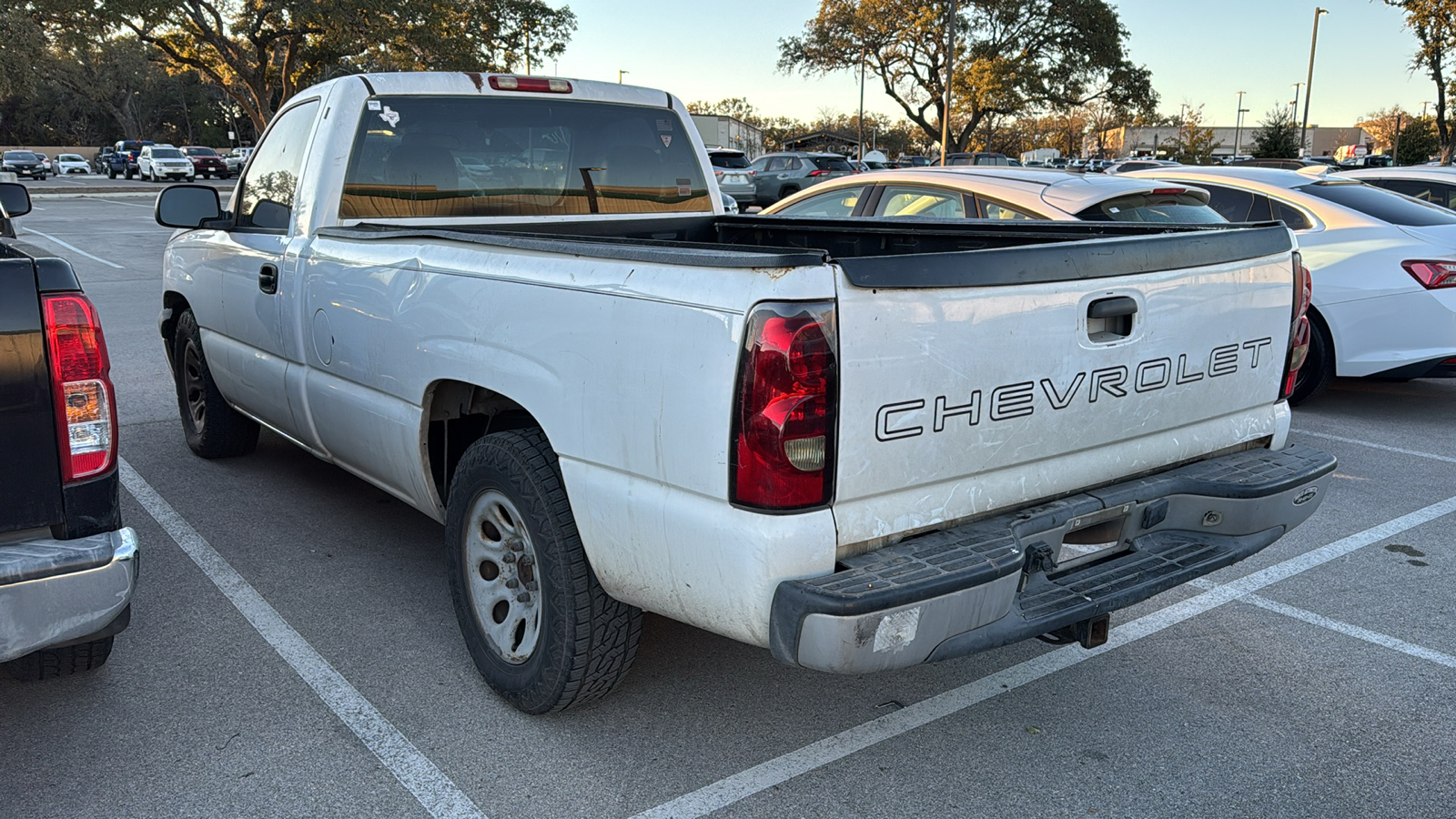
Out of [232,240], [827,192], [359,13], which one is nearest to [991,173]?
[827,192]

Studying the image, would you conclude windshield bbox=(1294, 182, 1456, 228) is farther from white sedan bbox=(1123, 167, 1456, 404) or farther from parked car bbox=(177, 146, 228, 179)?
parked car bbox=(177, 146, 228, 179)

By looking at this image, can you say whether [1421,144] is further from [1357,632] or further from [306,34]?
[1357,632]

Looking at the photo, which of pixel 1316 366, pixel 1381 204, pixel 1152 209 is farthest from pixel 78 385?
pixel 1381 204

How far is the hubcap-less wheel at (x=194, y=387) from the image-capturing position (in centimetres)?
565

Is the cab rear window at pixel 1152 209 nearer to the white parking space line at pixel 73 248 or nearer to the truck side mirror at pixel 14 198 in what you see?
the truck side mirror at pixel 14 198

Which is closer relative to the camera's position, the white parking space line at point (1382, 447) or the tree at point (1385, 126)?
the white parking space line at point (1382, 447)

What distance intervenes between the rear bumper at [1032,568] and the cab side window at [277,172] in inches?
124

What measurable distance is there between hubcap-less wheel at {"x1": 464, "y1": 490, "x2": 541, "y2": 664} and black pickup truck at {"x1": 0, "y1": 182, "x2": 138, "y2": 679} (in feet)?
3.13

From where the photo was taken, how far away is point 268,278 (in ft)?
14.6

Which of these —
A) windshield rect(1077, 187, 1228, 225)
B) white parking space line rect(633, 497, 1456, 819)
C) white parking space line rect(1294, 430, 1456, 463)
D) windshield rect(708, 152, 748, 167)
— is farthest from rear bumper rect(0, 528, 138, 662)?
windshield rect(708, 152, 748, 167)

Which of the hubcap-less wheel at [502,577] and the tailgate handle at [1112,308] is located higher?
the tailgate handle at [1112,308]

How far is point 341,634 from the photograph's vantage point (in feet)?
12.3

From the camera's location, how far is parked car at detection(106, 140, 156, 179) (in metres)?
51.8

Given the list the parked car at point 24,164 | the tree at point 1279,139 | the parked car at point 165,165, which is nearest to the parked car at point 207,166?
the parked car at point 165,165
